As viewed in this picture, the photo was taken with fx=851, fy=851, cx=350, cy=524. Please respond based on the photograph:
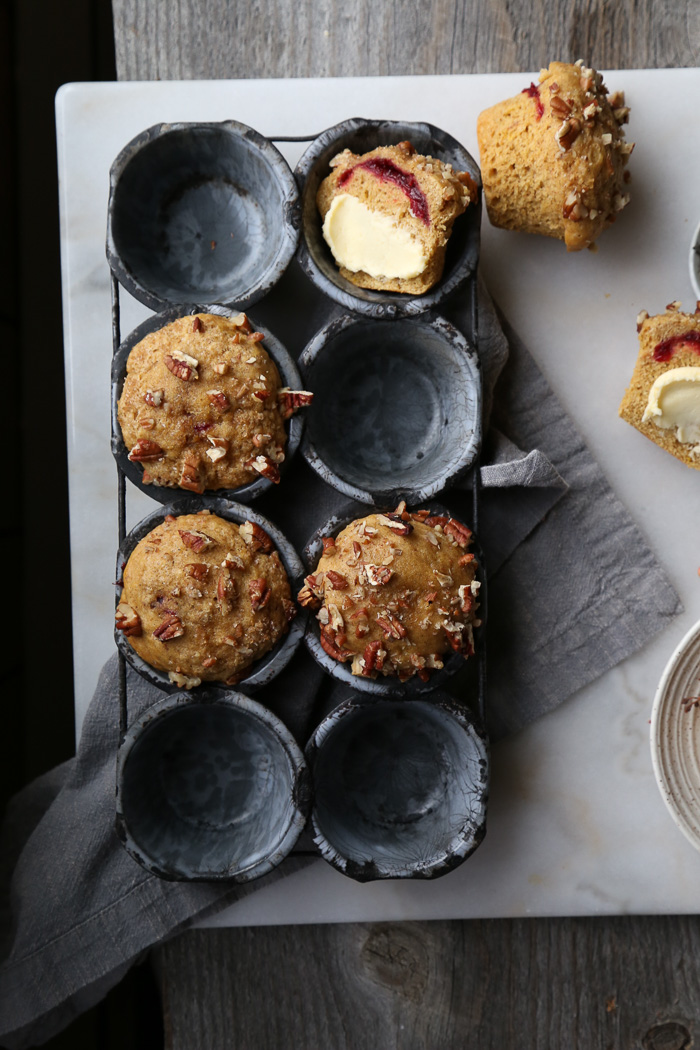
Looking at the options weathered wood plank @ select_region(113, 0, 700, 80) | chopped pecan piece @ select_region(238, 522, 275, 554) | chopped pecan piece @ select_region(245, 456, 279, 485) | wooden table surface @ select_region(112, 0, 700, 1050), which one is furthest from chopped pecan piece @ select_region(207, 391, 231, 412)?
wooden table surface @ select_region(112, 0, 700, 1050)

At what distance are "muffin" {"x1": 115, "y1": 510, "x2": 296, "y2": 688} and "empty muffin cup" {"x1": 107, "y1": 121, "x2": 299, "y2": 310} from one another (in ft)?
1.42

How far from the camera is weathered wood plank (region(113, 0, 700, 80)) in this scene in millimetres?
1766

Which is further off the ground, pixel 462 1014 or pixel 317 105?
pixel 317 105

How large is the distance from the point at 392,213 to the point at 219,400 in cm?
45

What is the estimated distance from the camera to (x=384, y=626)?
1.46 meters

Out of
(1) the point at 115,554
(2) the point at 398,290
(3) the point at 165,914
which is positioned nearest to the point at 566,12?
(2) the point at 398,290

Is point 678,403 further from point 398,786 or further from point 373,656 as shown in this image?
point 398,786

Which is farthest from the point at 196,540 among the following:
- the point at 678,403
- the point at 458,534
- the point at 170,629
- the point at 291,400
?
the point at 678,403

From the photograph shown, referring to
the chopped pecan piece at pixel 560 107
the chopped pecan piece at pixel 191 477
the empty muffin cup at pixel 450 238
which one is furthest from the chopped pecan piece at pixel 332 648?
the chopped pecan piece at pixel 560 107

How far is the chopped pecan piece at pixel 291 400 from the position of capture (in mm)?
1510

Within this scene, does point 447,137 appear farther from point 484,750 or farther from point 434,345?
point 484,750

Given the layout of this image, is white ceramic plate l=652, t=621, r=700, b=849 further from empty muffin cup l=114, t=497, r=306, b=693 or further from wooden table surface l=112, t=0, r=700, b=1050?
empty muffin cup l=114, t=497, r=306, b=693

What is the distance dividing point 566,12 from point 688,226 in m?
0.52

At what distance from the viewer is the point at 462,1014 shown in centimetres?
181
